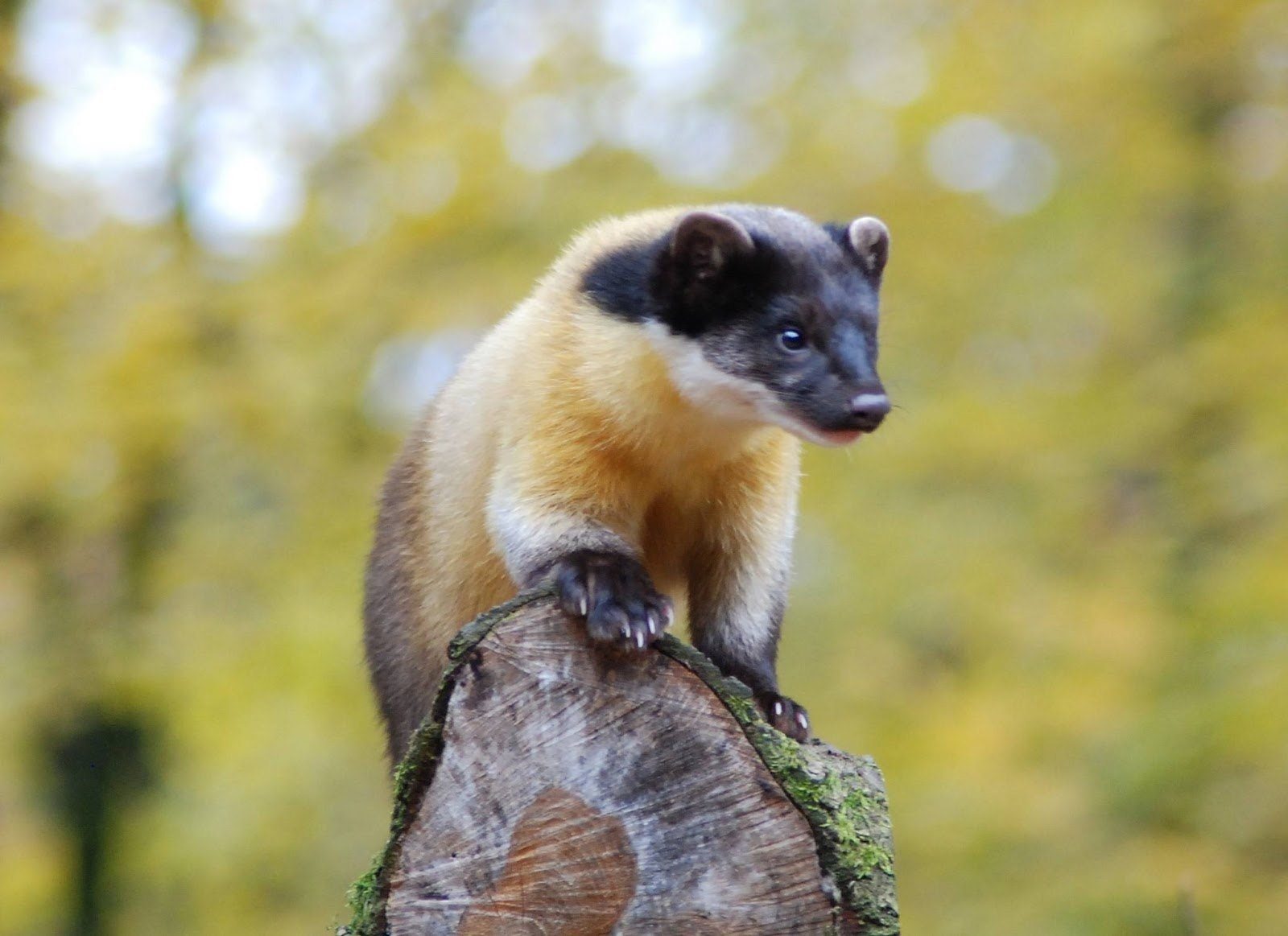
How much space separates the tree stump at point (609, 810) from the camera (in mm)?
3588

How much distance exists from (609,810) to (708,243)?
1.90 m

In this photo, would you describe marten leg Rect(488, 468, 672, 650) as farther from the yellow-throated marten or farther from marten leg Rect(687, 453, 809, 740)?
marten leg Rect(687, 453, 809, 740)

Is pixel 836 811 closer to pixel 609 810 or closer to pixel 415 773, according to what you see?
pixel 609 810

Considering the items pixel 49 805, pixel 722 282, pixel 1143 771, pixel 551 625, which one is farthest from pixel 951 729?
pixel 49 805

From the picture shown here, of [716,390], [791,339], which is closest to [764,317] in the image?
[791,339]

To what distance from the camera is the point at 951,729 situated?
936 centimetres

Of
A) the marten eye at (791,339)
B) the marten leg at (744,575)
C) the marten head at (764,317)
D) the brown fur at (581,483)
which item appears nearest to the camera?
the marten head at (764,317)

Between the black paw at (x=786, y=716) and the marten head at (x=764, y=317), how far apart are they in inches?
32.9

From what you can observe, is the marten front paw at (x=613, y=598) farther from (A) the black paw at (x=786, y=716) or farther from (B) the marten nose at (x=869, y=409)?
(B) the marten nose at (x=869, y=409)

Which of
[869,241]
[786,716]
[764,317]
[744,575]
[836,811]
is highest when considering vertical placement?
[869,241]

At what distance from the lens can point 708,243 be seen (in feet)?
15.5

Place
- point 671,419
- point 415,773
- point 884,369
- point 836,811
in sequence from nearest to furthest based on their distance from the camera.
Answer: point 836,811, point 415,773, point 671,419, point 884,369

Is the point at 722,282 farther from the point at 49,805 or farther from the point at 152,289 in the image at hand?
the point at 49,805

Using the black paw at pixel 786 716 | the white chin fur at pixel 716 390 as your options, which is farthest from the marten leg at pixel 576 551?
the black paw at pixel 786 716
